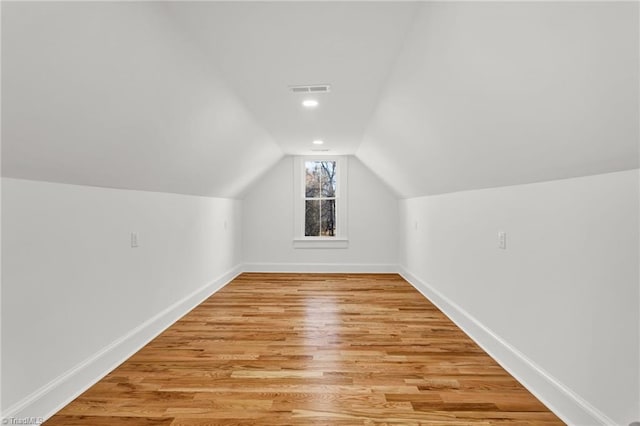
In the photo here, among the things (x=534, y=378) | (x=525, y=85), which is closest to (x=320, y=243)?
(x=534, y=378)

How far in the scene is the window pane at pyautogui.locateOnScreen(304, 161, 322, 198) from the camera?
679 centimetres

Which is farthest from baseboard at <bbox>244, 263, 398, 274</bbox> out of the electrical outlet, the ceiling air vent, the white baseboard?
the ceiling air vent

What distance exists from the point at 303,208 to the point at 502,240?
14.2 feet


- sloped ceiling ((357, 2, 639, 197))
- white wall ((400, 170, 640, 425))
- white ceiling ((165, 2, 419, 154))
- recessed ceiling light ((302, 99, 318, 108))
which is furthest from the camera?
recessed ceiling light ((302, 99, 318, 108))

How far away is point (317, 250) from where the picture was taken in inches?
261

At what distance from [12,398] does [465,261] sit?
3363 mm

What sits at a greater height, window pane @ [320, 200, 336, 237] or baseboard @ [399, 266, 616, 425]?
window pane @ [320, 200, 336, 237]

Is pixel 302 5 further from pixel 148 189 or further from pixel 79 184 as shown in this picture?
pixel 148 189

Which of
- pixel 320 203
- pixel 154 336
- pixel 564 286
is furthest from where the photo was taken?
pixel 320 203

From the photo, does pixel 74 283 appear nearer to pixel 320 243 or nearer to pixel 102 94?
pixel 102 94

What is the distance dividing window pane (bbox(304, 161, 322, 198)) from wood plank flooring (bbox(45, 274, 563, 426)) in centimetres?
315

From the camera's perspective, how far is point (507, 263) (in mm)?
2619

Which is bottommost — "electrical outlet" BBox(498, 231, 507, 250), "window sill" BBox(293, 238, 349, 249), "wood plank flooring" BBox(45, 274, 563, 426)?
"wood plank flooring" BBox(45, 274, 563, 426)

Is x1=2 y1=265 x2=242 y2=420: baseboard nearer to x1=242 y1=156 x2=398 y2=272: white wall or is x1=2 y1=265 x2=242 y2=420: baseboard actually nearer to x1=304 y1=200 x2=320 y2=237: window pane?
x1=242 y1=156 x2=398 y2=272: white wall
